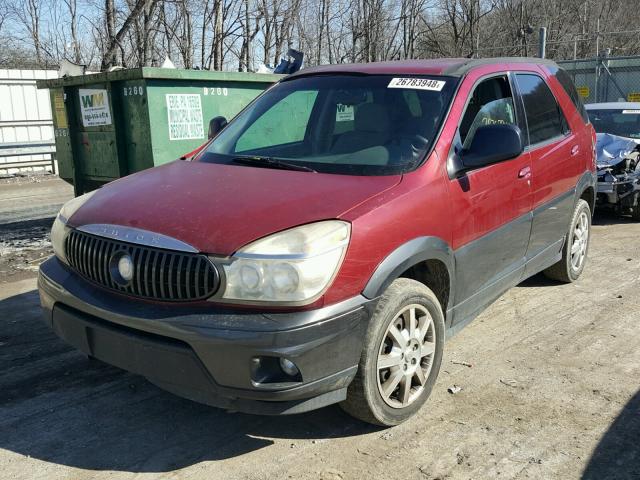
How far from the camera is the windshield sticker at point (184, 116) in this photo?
6.77m

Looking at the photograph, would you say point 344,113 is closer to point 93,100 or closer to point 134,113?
point 134,113

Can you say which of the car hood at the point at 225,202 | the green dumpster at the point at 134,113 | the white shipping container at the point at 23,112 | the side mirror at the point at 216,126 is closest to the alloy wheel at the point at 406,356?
the car hood at the point at 225,202

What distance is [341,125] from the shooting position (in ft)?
13.3

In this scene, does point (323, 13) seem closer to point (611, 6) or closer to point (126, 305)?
point (611, 6)

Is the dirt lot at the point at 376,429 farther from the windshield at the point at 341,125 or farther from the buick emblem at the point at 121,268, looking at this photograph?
the windshield at the point at 341,125

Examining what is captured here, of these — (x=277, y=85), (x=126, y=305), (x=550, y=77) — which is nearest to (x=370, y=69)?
(x=277, y=85)

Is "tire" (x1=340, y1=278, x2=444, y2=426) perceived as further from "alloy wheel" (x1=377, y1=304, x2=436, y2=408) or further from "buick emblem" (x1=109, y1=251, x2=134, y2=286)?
"buick emblem" (x1=109, y1=251, x2=134, y2=286)

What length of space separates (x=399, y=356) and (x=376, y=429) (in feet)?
1.41

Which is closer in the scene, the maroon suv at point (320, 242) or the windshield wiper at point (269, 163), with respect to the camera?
the maroon suv at point (320, 242)

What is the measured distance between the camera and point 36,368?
13.3 ft

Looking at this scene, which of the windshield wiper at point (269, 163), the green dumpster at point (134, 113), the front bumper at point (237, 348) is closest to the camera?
the front bumper at point (237, 348)

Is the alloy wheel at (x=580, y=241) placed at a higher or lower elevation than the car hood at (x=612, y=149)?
lower

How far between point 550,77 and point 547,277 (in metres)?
1.78

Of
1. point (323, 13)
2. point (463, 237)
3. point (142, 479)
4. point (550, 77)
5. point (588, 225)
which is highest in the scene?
point (323, 13)
